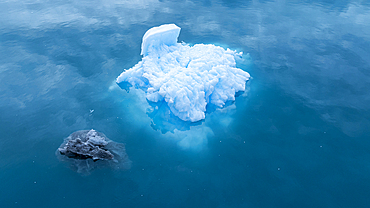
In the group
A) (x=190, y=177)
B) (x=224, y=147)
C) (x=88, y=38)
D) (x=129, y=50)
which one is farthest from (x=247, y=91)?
(x=88, y=38)

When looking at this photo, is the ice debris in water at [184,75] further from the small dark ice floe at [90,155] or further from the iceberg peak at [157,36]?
the small dark ice floe at [90,155]

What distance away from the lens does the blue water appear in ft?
51.2

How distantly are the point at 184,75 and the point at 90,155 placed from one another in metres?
10.5

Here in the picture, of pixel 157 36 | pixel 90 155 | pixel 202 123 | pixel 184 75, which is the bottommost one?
pixel 90 155

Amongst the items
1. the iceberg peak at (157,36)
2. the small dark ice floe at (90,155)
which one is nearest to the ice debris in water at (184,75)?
the iceberg peak at (157,36)

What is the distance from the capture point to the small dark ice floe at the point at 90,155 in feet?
55.2

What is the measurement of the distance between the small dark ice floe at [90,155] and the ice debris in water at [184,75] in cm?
620

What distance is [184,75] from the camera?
2180 cm

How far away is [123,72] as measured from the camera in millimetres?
24375

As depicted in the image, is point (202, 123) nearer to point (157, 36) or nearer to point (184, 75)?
point (184, 75)

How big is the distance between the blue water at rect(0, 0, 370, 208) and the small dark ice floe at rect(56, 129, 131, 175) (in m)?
0.62

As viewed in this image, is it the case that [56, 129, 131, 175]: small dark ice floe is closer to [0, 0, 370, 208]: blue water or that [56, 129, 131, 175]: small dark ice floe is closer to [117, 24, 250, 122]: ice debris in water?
[0, 0, 370, 208]: blue water

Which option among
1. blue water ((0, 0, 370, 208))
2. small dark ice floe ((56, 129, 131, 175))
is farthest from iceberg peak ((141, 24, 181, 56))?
small dark ice floe ((56, 129, 131, 175))

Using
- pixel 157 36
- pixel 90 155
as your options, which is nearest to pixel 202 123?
pixel 90 155
